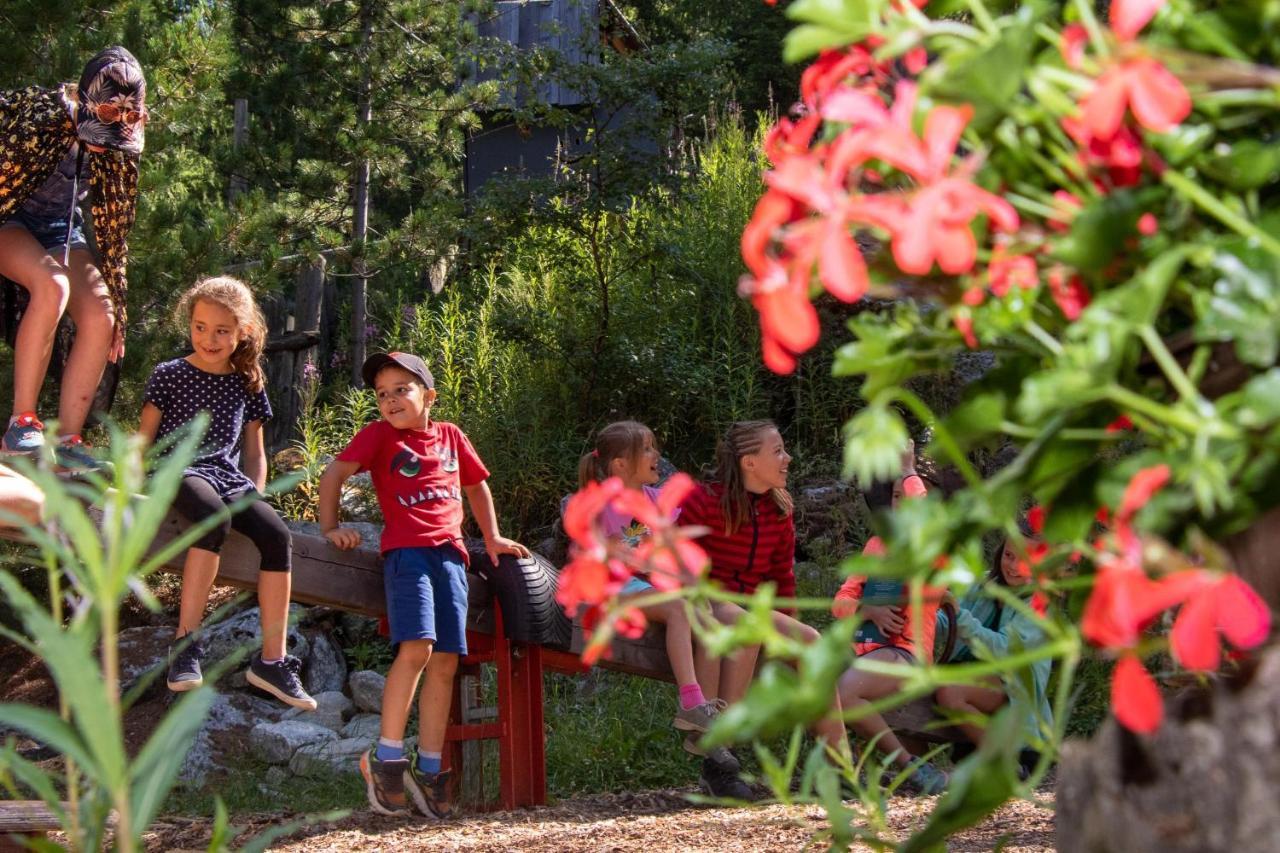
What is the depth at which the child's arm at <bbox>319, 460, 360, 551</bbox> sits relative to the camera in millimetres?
4309

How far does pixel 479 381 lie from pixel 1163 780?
7.32m

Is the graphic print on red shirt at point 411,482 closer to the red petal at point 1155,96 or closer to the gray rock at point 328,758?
the gray rock at point 328,758

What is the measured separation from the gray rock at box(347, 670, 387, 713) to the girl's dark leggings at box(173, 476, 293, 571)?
298 cm

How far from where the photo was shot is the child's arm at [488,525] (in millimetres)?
4484

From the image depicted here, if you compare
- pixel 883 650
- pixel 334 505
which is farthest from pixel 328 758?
pixel 883 650

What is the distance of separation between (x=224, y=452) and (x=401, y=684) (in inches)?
34.6

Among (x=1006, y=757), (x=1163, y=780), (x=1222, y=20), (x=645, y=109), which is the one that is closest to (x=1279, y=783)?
(x=1163, y=780)

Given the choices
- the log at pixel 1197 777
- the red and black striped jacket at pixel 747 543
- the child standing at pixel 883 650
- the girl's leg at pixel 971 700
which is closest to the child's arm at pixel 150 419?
the red and black striped jacket at pixel 747 543

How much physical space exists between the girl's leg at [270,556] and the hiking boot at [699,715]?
1.28m

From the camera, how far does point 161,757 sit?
1.13 meters

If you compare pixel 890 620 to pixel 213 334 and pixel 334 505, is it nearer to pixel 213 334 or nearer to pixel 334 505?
pixel 334 505

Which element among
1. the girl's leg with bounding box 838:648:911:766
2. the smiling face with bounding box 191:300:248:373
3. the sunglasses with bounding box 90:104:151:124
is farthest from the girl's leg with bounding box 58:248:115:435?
the girl's leg with bounding box 838:648:911:766

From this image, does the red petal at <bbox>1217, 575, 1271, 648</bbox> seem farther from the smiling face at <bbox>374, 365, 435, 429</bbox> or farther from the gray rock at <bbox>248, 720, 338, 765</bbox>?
the gray rock at <bbox>248, 720, 338, 765</bbox>

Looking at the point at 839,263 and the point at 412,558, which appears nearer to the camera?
the point at 839,263
